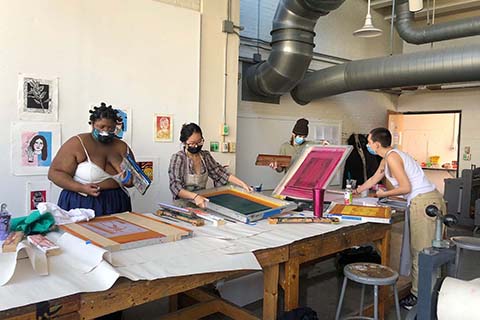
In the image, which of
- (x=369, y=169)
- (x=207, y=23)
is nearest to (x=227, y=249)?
(x=207, y=23)

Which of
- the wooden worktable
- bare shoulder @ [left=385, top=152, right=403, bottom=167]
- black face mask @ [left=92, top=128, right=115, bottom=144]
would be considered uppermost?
black face mask @ [left=92, top=128, right=115, bottom=144]

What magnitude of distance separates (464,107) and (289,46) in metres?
4.46

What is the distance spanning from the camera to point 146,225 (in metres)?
2.06

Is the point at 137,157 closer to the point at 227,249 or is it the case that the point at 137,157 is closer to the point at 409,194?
the point at 227,249

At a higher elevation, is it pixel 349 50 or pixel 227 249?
pixel 349 50

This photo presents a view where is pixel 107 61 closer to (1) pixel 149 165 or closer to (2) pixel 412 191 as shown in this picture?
(1) pixel 149 165

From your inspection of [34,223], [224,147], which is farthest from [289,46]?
[34,223]

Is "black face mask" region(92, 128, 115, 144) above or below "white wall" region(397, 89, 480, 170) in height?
below

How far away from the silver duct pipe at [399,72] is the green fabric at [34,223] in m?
4.42

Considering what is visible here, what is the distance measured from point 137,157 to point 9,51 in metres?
1.25

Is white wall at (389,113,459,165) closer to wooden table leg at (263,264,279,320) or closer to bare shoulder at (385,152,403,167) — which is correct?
Answer: bare shoulder at (385,152,403,167)

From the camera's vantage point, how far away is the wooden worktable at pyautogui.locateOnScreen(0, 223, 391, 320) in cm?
130

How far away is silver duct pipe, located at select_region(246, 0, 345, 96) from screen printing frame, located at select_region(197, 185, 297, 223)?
97.8 inches

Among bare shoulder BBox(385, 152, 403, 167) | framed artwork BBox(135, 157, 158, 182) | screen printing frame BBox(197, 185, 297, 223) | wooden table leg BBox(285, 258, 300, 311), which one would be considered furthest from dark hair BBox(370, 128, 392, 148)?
framed artwork BBox(135, 157, 158, 182)
